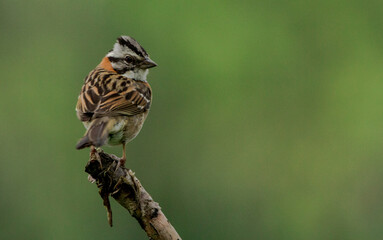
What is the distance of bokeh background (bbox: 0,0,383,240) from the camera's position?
711 inches

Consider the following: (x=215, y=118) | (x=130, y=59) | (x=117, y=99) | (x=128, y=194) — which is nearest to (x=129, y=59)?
(x=130, y=59)

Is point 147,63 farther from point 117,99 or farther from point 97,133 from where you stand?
point 97,133

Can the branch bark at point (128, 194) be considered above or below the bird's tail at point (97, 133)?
below

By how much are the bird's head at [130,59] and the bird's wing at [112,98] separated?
147 mm

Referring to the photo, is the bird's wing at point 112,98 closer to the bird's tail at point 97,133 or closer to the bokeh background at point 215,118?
the bird's tail at point 97,133

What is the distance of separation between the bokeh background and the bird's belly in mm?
7333

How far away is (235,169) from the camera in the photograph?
64.6 feet

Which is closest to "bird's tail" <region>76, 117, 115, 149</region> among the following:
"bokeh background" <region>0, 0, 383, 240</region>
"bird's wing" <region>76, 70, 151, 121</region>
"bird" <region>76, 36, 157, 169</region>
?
"bird" <region>76, 36, 157, 169</region>

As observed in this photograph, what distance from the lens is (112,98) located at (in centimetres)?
807

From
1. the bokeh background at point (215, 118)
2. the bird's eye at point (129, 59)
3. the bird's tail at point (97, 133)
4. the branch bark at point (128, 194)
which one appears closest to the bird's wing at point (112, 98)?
the bird's tail at point (97, 133)

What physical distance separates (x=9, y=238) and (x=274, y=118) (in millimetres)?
7258

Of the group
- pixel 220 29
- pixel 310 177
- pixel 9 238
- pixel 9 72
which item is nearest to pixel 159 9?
pixel 220 29

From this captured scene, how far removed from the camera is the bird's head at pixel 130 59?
8812 mm

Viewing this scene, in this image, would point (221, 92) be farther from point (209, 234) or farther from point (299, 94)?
point (209, 234)
